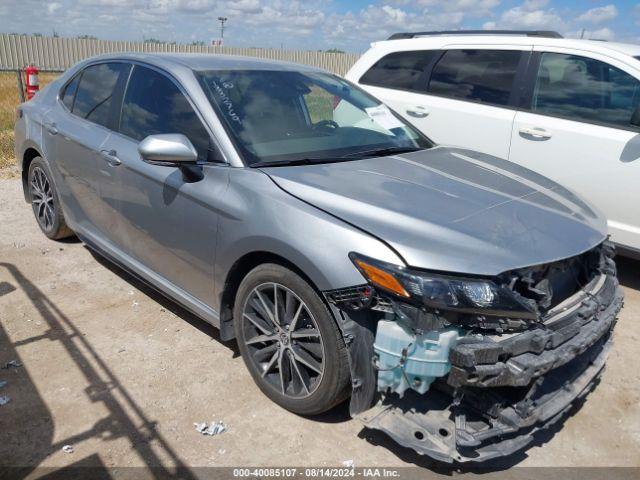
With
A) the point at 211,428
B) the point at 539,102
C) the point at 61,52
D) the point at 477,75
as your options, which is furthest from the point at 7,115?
the point at 61,52

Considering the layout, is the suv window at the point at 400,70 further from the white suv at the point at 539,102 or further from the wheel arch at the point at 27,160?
the wheel arch at the point at 27,160

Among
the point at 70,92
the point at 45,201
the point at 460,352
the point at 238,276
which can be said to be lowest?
the point at 45,201

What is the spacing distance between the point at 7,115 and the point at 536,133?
11.0m

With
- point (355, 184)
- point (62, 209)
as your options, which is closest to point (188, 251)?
point (355, 184)

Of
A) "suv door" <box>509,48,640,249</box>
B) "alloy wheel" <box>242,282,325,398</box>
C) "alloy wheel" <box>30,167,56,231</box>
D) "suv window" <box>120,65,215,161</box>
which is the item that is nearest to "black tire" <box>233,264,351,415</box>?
"alloy wheel" <box>242,282,325,398</box>

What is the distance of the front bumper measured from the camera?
7.17ft

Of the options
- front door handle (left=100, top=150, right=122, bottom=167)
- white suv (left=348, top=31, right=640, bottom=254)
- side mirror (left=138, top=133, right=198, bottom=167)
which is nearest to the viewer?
side mirror (left=138, top=133, right=198, bottom=167)

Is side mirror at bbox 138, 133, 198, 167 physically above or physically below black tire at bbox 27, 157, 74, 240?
above

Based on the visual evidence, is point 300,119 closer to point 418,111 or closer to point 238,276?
point 238,276

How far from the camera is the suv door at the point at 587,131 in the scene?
4.35m

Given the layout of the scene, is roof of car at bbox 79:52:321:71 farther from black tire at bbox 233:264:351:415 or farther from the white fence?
the white fence

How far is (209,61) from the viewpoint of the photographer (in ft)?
11.9

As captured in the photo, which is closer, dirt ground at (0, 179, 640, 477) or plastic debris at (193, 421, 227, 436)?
dirt ground at (0, 179, 640, 477)

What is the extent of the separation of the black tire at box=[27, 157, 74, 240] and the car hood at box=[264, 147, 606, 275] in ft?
9.17
